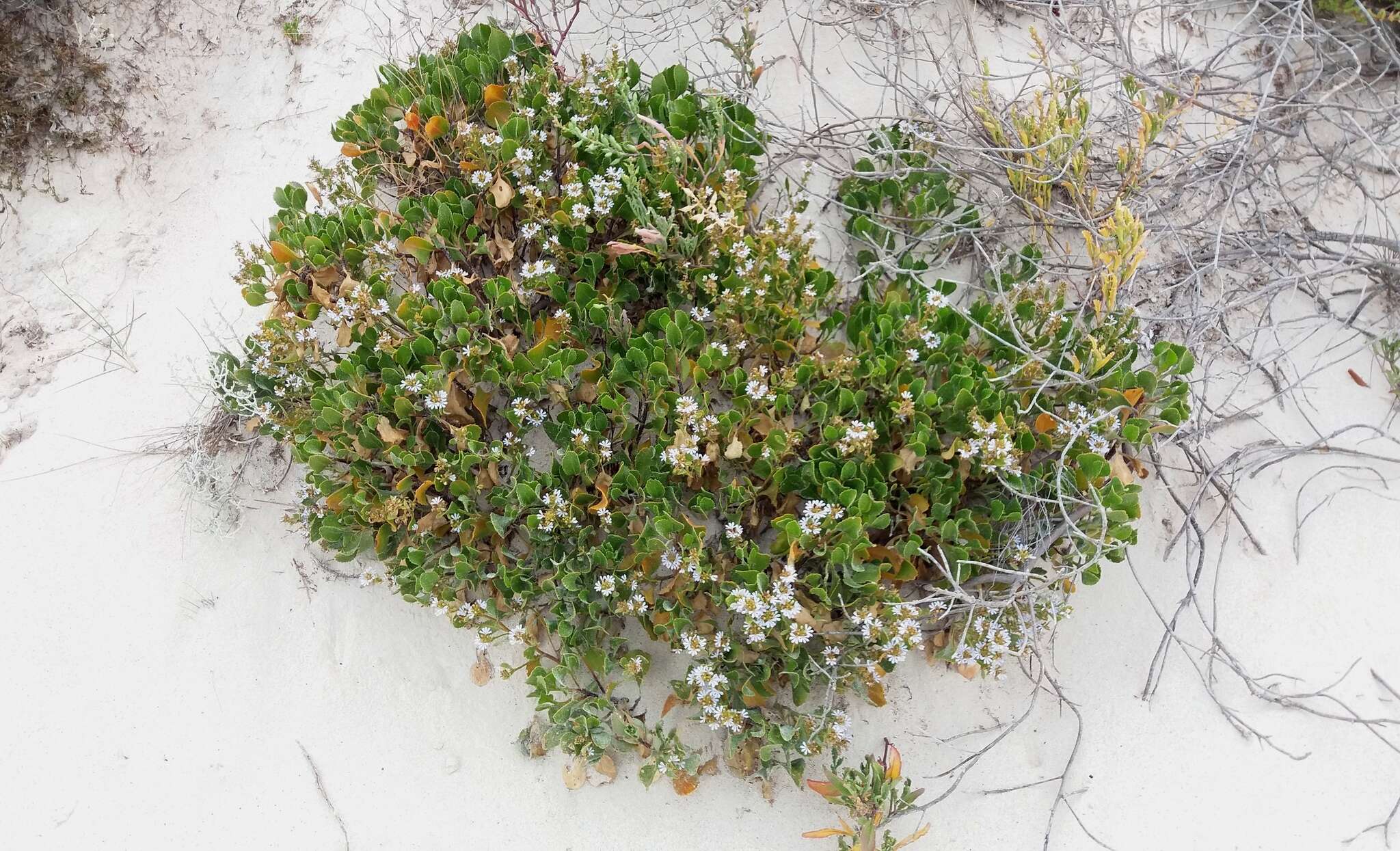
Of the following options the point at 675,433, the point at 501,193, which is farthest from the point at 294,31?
the point at 675,433

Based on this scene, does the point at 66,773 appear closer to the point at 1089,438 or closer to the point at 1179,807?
the point at 1089,438

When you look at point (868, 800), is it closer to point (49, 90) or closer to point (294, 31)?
point (294, 31)

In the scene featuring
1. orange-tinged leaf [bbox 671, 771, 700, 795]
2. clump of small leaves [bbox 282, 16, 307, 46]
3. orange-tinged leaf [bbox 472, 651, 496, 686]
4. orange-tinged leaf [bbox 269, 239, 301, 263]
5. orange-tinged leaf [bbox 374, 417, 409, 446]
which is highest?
clump of small leaves [bbox 282, 16, 307, 46]

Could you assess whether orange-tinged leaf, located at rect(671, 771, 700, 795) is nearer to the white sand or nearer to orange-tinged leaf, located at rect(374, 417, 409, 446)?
the white sand

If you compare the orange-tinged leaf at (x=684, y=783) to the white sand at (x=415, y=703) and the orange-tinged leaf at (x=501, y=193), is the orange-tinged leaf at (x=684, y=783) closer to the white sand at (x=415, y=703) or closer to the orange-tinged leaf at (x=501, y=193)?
the white sand at (x=415, y=703)

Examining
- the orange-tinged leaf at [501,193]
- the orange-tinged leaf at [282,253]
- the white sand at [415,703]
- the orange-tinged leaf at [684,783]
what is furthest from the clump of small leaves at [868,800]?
the orange-tinged leaf at [282,253]

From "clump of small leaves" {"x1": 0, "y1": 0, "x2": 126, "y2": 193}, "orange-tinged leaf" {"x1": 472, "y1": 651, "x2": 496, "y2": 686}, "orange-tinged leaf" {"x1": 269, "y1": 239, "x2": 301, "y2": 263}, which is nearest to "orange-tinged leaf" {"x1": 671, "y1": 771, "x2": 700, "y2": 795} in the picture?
"orange-tinged leaf" {"x1": 472, "y1": 651, "x2": 496, "y2": 686}

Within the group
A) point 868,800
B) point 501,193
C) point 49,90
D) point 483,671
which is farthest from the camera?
point 49,90
